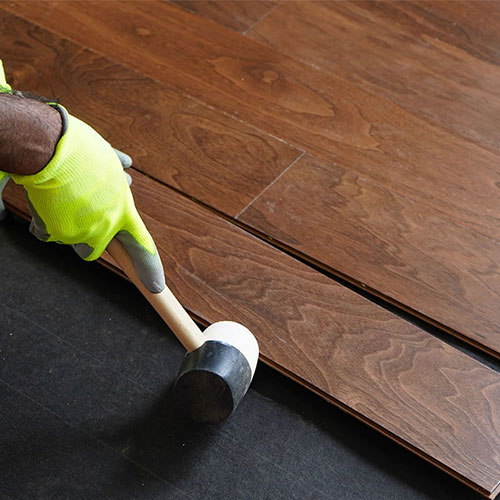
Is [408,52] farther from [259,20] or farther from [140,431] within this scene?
→ [140,431]

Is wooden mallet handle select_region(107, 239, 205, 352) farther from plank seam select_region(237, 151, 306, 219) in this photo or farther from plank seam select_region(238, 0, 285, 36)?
plank seam select_region(238, 0, 285, 36)

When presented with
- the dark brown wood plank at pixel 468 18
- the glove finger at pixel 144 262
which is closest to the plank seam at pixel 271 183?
the glove finger at pixel 144 262

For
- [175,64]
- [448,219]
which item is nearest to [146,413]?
[448,219]

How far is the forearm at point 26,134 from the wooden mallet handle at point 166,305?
0.61ft

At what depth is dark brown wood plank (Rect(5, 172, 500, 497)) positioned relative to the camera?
110 centimetres

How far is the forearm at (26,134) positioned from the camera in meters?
0.76

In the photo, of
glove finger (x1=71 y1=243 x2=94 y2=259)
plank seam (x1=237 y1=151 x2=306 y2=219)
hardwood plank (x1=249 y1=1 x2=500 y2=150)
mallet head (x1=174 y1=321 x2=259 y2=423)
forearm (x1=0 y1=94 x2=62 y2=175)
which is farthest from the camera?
hardwood plank (x1=249 y1=1 x2=500 y2=150)

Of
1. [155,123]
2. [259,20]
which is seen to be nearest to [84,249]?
[155,123]

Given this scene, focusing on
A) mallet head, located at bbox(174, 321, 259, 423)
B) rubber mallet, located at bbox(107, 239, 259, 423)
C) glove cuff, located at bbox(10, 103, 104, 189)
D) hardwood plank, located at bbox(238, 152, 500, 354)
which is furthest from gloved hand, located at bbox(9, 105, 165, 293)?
hardwood plank, located at bbox(238, 152, 500, 354)

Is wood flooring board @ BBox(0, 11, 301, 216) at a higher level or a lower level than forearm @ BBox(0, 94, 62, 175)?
lower

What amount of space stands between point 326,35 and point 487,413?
841 millimetres

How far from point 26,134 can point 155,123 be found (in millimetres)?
662

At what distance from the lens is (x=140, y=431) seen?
1.12 metres

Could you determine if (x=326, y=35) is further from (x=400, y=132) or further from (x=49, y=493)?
(x=49, y=493)
